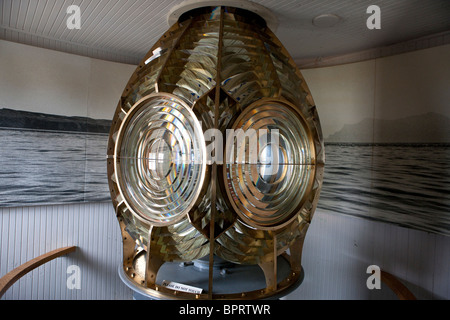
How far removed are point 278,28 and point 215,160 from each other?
43.7 inches

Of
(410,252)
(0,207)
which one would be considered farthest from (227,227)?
(0,207)

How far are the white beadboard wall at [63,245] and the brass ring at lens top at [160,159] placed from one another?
141cm

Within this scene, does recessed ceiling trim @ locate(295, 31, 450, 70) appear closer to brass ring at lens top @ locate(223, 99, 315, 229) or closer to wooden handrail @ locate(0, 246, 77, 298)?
brass ring at lens top @ locate(223, 99, 315, 229)

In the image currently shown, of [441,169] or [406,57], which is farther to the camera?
[406,57]

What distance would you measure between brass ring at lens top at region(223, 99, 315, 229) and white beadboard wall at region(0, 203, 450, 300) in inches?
44.6

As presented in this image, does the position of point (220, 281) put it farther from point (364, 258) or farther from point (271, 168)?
point (364, 258)

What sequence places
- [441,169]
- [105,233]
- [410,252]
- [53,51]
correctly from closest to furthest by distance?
[441,169] → [410,252] → [53,51] → [105,233]

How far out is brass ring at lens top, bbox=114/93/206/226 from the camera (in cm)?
129

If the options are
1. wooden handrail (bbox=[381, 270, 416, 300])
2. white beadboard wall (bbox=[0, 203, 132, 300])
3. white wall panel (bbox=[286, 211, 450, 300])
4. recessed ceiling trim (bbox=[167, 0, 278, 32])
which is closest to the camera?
recessed ceiling trim (bbox=[167, 0, 278, 32])

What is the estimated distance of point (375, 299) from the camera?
7.24 feet

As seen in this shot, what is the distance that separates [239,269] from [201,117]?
865 mm

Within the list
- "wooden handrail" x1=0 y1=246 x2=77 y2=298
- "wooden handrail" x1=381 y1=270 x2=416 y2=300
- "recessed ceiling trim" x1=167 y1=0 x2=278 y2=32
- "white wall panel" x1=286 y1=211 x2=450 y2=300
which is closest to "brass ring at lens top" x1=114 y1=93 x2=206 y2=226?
"recessed ceiling trim" x1=167 y1=0 x2=278 y2=32

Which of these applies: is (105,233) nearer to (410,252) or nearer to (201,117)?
(201,117)

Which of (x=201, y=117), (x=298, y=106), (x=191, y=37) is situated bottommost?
(x=201, y=117)
